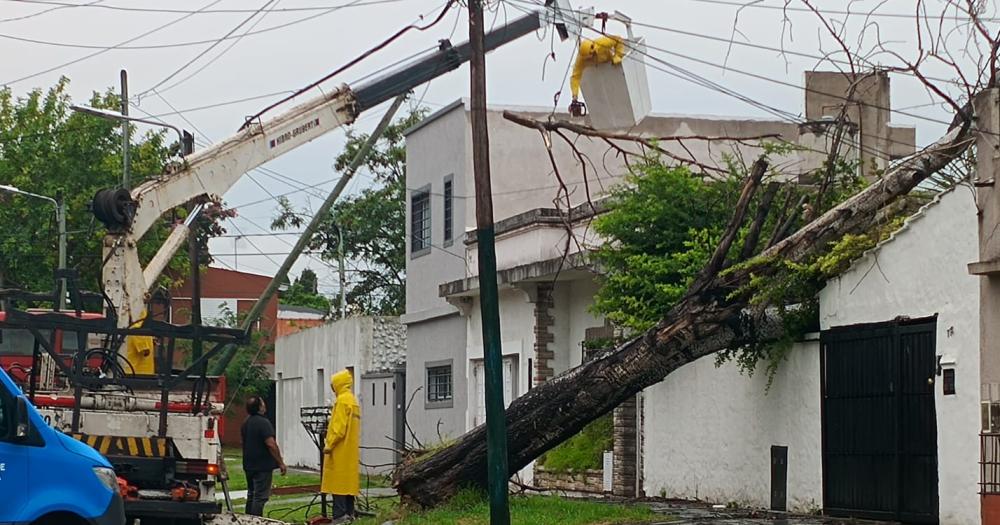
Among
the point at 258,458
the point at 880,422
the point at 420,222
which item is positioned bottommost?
the point at 258,458

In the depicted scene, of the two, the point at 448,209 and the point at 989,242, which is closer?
the point at 989,242

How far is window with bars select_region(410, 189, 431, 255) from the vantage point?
31856mm

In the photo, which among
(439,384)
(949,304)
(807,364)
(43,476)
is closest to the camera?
(43,476)

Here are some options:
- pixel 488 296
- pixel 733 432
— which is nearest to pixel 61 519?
pixel 488 296

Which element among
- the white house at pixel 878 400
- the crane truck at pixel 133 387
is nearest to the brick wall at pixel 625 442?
the white house at pixel 878 400

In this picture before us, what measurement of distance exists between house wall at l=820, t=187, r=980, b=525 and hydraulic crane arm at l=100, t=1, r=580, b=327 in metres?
5.44

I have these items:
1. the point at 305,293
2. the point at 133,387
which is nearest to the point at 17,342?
the point at 133,387

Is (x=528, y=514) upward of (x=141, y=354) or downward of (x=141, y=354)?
downward

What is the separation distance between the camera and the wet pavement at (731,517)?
15797mm

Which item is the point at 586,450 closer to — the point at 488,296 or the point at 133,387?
the point at 488,296

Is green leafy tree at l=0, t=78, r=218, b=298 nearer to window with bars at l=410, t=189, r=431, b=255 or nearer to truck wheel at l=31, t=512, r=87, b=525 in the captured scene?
window with bars at l=410, t=189, r=431, b=255

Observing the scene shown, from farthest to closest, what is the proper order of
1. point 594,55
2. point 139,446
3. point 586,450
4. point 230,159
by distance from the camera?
point 586,450 < point 230,159 < point 594,55 < point 139,446

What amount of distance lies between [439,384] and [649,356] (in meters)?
15.1

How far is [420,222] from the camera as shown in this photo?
106 ft
